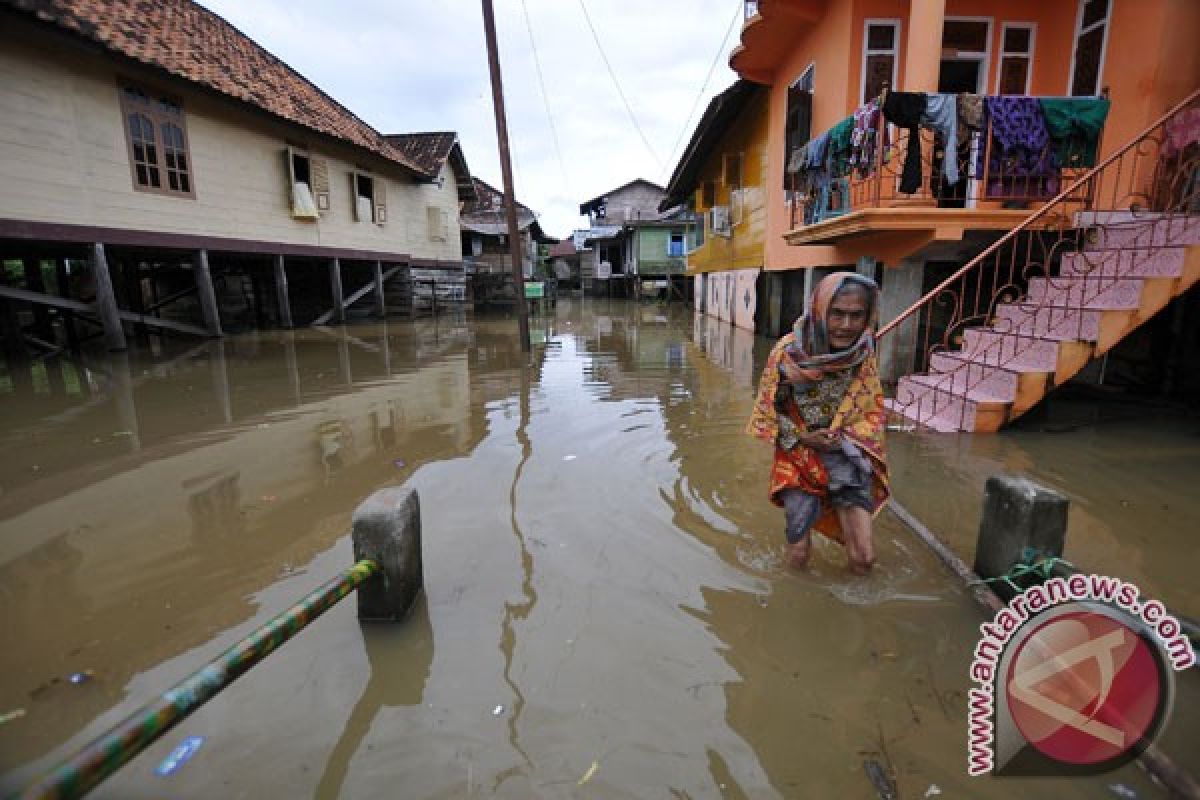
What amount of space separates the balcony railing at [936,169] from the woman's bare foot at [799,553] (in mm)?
4895

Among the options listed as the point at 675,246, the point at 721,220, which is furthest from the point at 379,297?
the point at 675,246

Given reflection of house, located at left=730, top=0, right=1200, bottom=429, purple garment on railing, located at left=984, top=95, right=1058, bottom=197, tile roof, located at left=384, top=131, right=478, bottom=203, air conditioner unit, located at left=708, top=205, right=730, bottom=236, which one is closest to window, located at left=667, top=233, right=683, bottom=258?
tile roof, located at left=384, top=131, right=478, bottom=203

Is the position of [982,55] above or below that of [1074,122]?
above

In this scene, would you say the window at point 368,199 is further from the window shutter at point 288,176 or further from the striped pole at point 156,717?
the striped pole at point 156,717

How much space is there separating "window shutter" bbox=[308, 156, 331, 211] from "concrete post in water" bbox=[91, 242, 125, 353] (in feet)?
21.3

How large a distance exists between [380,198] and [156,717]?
21179mm

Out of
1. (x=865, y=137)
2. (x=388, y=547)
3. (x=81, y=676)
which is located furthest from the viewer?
(x=865, y=137)

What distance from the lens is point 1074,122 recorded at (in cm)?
661

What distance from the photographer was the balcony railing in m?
6.77

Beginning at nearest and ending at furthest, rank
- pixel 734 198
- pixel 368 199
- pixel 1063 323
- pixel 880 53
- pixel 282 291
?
pixel 1063 323 → pixel 880 53 → pixel 734 198 → pixel 282 291 → pixel 368 199

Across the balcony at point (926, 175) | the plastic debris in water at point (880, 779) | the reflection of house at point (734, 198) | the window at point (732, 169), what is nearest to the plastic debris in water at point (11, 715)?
the plastic debris in water at point (880, 779)

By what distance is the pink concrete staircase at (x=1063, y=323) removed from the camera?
547cm

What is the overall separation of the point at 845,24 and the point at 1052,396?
19.1 feet

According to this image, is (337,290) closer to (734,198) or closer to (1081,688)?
(734,198)
